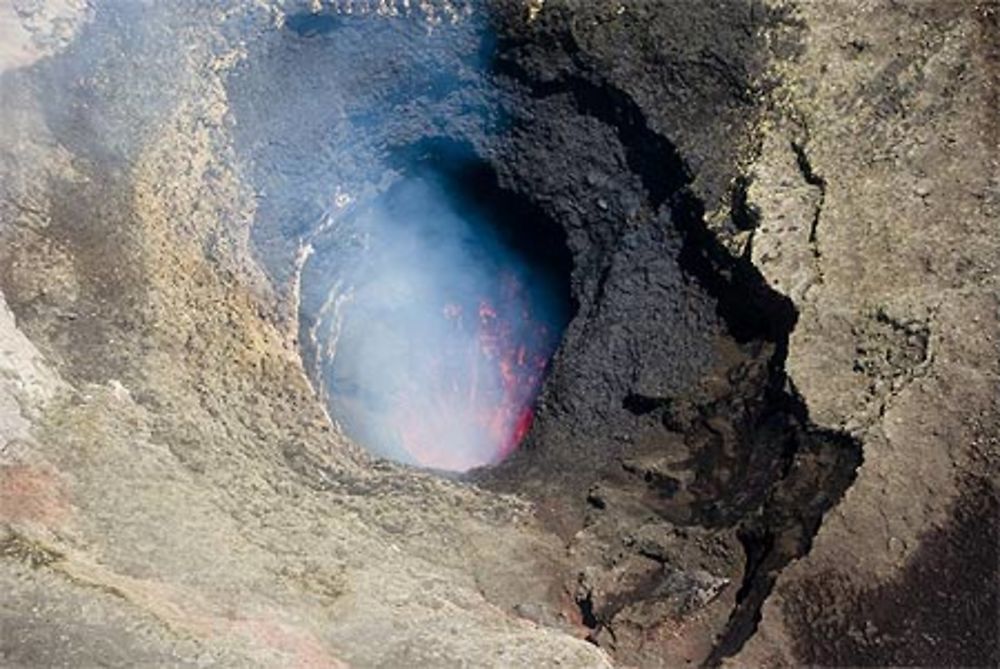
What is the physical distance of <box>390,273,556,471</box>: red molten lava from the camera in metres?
19.9

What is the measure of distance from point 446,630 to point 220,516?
2.64 meters

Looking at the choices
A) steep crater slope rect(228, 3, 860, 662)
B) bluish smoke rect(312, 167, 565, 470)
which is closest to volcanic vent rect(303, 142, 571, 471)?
bluish smoke rect(312, 167, 565, 470)

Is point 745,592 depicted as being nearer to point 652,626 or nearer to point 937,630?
point 652,626

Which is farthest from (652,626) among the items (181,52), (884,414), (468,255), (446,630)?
(181,52)

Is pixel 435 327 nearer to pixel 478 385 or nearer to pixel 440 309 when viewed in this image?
pixel 440 309

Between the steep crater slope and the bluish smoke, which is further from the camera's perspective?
the bluish smoke

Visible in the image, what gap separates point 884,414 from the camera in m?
12.4

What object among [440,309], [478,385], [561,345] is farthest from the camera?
[440,309]

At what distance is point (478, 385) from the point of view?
2069 centimetres

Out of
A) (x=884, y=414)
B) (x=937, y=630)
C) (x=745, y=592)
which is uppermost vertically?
(x=884, y=414)

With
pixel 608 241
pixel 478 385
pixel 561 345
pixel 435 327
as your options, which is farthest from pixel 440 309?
pixel 608 241

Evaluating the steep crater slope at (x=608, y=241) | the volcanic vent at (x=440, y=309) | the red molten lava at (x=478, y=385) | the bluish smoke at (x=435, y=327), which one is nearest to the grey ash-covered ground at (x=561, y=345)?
the steep crater slope at (x=608, y=241)

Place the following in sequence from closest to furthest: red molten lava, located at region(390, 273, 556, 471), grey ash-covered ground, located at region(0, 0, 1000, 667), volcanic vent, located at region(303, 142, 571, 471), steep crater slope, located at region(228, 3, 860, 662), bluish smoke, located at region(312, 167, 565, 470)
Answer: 1. grey ash-covered ground, located at region(0, 0, 1000, 667)
2. steep crater slope, located at region(228, 3, 860, 662)
3. volcanic vent, located at region(303, 142, 571, 471)
4. bluish smoke, located at region(312, 167, 565, 470)
5. red molten lava, located at region(390, 273, 556, 471)

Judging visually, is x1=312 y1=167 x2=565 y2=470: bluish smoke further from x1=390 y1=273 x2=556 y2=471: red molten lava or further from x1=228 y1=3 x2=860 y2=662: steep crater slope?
x1=228 y1=3 x2=860 y2=662: steep crater slope
